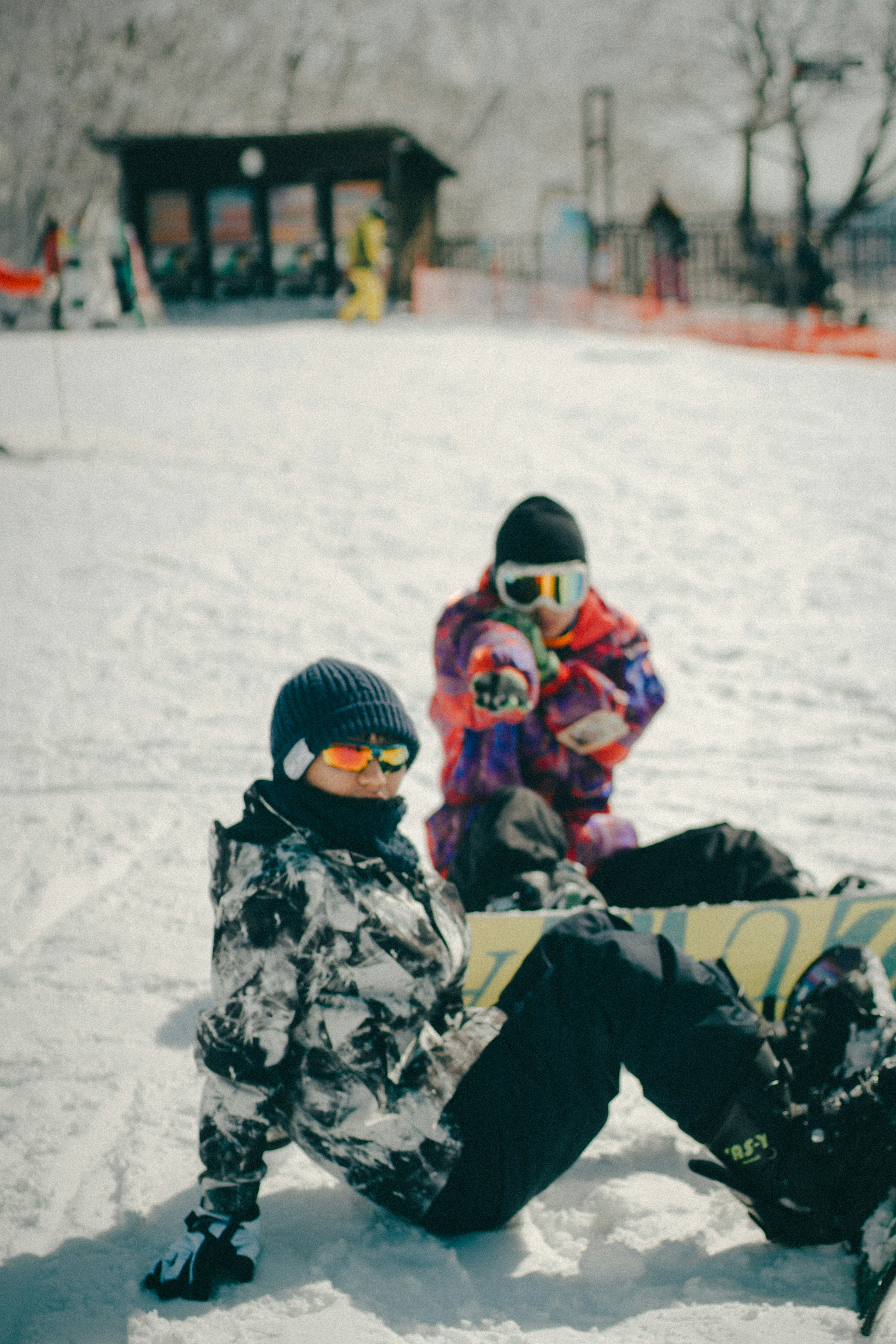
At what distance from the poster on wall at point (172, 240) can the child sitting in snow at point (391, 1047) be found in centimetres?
1955

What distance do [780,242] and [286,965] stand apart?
22.6m

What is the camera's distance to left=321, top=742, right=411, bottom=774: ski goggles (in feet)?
6.68

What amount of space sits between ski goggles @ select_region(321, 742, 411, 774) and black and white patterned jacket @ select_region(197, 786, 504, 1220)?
126mm

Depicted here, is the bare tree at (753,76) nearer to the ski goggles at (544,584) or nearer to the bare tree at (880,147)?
the bare tree at (880,147)

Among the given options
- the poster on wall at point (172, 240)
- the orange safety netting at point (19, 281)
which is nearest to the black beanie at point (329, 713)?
the orange safety netting at point (19, 281)

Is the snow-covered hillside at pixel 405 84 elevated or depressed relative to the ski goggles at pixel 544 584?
elevated

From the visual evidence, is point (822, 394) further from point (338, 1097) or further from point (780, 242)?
point (780, 242)

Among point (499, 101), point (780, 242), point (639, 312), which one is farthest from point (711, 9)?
point (499, 101)

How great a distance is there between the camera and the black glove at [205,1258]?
1947 millimetres

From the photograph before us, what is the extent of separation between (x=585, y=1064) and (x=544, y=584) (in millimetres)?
1312

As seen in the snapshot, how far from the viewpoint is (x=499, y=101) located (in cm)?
4878

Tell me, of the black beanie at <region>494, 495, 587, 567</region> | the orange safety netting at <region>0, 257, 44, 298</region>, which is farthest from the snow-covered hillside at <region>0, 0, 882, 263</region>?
the black beanie at <region>494, 495, 587, 567</region>

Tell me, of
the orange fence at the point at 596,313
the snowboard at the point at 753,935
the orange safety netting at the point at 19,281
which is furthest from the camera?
the orange fence at the point at 596,313

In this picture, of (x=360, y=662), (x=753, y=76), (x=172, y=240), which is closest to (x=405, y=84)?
(x=753, y=76)
